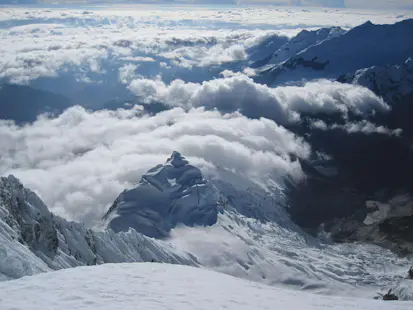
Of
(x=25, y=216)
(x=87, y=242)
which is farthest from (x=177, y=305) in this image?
(x=87, y=242)

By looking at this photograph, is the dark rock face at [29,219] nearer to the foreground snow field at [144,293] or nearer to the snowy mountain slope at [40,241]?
the snowy mountain slope at [40,241]

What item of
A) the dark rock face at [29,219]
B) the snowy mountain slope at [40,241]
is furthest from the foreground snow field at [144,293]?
the dark rock face at [29,219]

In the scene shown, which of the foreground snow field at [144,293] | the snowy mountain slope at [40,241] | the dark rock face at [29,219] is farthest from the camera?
the dark rock face at [29,219]

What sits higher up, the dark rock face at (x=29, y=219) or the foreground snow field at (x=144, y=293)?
the foreground snow field at (x=144, y=293)

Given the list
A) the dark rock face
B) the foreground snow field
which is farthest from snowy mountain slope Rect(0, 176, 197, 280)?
the foreground snow field

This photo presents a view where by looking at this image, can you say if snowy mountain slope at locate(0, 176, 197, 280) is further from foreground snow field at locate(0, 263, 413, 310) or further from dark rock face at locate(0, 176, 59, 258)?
foreground snow field at locate(0, 263, 413, 310)

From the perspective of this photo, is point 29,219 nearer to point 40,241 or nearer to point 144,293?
point 40,241

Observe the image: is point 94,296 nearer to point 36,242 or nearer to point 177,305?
point 177,305

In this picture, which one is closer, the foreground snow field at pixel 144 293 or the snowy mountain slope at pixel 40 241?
the foreground snow field at pixel 144 293
